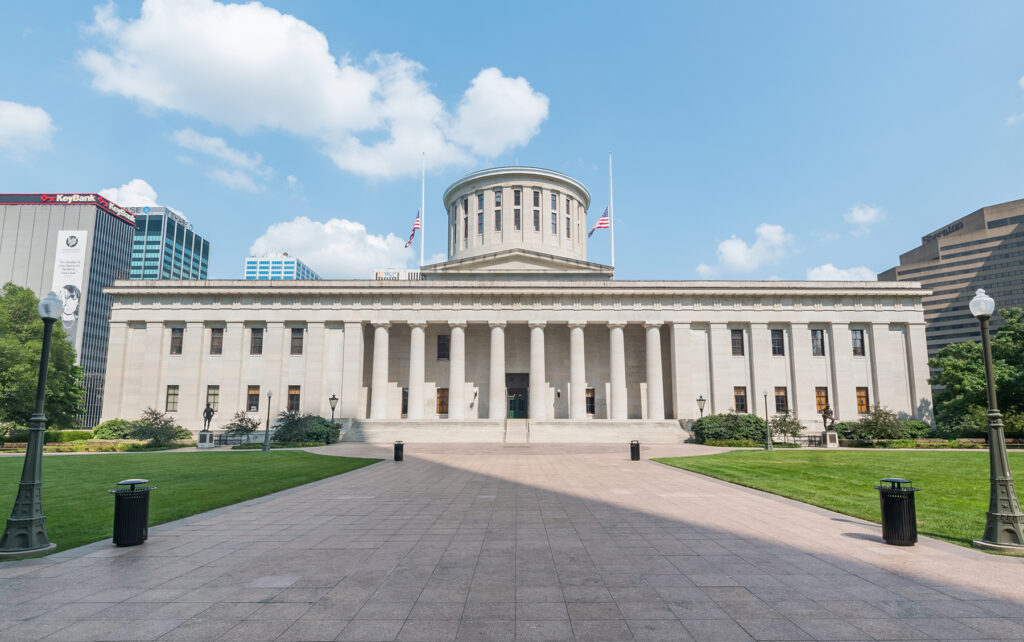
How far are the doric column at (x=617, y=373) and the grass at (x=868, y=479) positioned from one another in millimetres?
17436

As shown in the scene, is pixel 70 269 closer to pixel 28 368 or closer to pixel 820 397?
pixel 28 368

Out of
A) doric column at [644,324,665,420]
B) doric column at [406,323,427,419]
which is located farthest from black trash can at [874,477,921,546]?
doric column at [406,323,427,419]

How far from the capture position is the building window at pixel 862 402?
47231 millimetres

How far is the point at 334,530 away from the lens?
11461mm

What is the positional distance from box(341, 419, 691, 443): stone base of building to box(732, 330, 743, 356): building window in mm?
9765

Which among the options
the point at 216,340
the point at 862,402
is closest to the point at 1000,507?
the point at 862,402

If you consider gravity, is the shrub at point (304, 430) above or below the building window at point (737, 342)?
below

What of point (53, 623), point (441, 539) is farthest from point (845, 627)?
point (53, 623)

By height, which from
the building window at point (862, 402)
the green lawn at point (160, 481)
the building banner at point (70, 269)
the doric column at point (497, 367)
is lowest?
the green lawn at point (160, 481)

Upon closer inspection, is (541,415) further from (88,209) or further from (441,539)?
(88,209)

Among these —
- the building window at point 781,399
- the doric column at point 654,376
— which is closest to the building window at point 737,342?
the building window at point 781,399

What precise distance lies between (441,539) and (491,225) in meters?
53.8

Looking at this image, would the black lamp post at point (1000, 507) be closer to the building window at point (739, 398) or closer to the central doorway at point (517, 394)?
the building window at point (739, 398)

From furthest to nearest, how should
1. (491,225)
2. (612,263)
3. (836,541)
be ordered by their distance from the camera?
(491,225), (612,263), (836,541)
